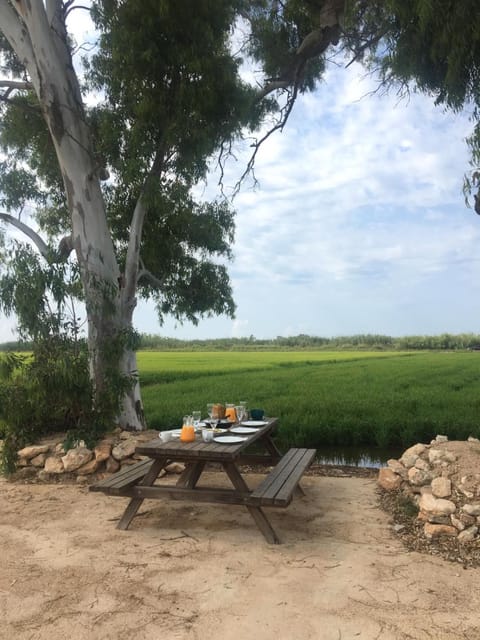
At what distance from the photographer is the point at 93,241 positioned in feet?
19.9

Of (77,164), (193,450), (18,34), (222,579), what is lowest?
(222,579)

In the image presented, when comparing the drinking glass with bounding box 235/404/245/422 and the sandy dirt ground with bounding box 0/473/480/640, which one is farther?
the drinking glass with bounding box 235/404/245/422

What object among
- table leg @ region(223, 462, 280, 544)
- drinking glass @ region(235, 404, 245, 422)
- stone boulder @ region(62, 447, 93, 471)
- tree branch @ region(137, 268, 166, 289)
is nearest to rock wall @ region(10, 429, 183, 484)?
stone boulder @ region(62, 447, 93, 471)

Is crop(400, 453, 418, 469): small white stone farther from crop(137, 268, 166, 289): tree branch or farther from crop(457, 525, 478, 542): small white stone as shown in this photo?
crop(137, 268, 166, 289): tree branch

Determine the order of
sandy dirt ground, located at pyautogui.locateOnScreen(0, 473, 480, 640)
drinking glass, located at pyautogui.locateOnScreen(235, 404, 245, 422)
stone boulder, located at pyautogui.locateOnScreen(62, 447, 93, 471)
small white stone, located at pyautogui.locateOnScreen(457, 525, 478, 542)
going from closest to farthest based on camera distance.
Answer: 1. sandy dirt ground, located at pyautogui.locateOnScreen(0, 473, 480, 640)
2. small white stone, located at pyautogui.locateOnScreen(457, 525, 478, 542)
3. drinking glass, located at pyautogui.locateOnScreen(235, 404, 245, 422)
4. stone boulder, located at pyautogui.locateOnScreen(62, 447, 93, 471)

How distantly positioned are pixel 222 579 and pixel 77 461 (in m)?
2.90

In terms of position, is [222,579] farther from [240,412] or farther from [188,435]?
[240,412]

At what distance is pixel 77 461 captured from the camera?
5262mm

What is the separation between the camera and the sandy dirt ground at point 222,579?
239cm

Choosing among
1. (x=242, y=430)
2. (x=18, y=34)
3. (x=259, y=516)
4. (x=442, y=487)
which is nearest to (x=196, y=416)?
(x=242, y=430)

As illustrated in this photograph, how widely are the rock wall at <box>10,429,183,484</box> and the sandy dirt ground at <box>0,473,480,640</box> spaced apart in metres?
1.01

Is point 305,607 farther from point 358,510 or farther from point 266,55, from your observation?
point 266,55

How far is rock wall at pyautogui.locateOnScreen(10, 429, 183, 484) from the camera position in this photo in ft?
17.3

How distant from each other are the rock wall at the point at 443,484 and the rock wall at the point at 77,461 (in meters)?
2.33
